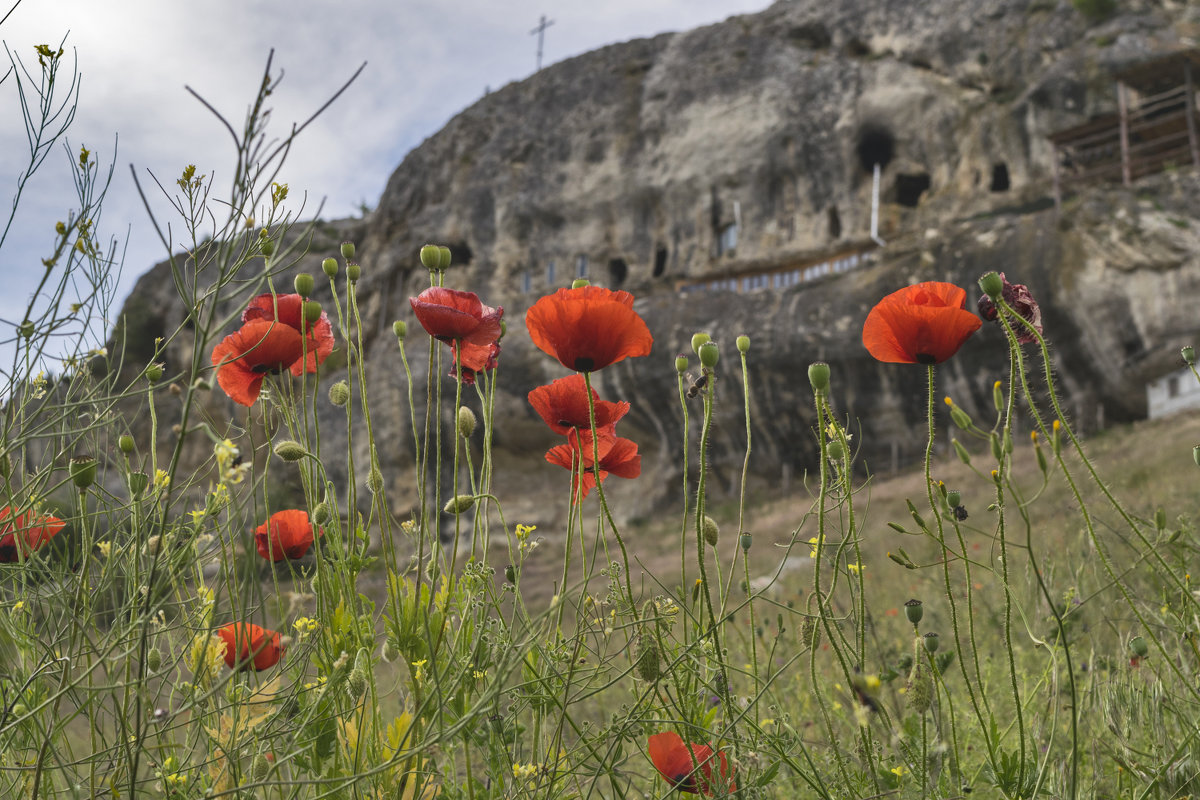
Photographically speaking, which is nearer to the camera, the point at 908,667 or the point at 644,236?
the point at 908,667

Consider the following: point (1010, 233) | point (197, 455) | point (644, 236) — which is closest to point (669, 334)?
point (644, 236)

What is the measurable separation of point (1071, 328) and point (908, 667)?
628 inches

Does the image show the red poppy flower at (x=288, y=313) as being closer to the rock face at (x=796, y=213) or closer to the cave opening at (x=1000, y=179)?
the rock face at (x=796, y=213)

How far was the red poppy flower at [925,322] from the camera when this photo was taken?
1.25 metres

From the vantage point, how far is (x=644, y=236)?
22.9 metres

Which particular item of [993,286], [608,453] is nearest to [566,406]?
[608,453]

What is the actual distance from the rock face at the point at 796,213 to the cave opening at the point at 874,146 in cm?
7

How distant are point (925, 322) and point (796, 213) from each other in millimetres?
20615

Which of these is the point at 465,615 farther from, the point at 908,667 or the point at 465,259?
the point at 465,259

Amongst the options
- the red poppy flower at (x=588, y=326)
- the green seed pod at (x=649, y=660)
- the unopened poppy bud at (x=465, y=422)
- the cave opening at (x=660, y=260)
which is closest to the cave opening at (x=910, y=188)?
the cave opening at (x=660, y=260)

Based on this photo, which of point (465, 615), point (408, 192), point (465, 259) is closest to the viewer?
point (465, 615)

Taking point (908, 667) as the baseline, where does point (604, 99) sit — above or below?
above

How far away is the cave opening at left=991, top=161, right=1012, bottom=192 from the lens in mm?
19000

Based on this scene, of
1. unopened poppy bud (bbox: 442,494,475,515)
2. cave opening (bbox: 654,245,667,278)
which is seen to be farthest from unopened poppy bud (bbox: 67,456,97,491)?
cave opening (bbox: 654,245,667,278)
